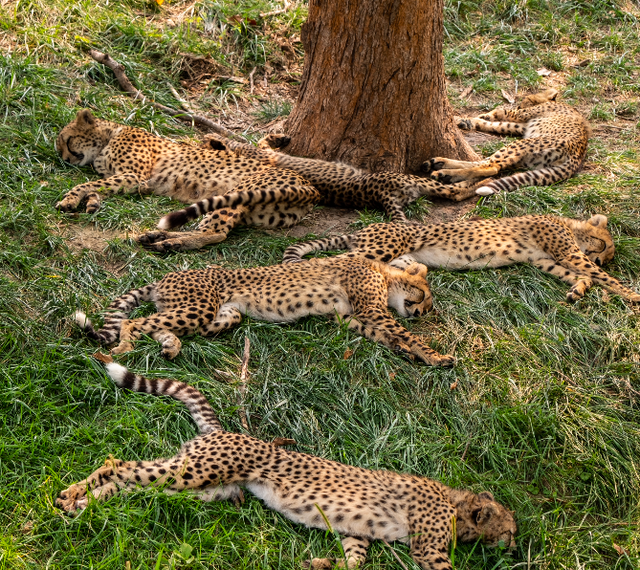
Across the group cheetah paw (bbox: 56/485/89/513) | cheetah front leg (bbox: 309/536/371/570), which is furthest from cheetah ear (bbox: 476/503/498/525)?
cheetah paw (bbox: 56/485/89/513)

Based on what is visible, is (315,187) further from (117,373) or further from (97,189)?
(117,373)

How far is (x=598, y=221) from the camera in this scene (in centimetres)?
574

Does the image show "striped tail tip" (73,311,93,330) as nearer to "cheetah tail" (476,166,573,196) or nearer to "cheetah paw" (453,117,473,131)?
"cheetah tail" (476,166,573,196)

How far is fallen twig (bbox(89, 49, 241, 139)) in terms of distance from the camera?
279 inches

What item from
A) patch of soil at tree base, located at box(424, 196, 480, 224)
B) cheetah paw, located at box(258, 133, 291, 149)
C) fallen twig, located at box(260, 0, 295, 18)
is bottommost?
patch of soil at tree base, located at box(424, 196, 480, 224)

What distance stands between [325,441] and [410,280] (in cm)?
147

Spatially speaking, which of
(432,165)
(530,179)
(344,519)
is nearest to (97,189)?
(432,165)

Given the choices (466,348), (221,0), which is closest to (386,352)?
(466,348)

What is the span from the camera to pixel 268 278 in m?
4.96

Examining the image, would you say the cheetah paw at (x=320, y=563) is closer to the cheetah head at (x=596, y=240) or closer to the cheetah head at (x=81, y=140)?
the cheetah head at (x=596, y=240)

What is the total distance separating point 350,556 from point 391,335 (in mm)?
1556

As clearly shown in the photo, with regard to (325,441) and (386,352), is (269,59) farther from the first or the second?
(325,441)

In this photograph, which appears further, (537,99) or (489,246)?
(537,99)

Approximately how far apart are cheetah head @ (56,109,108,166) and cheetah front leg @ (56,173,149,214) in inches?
15.9
